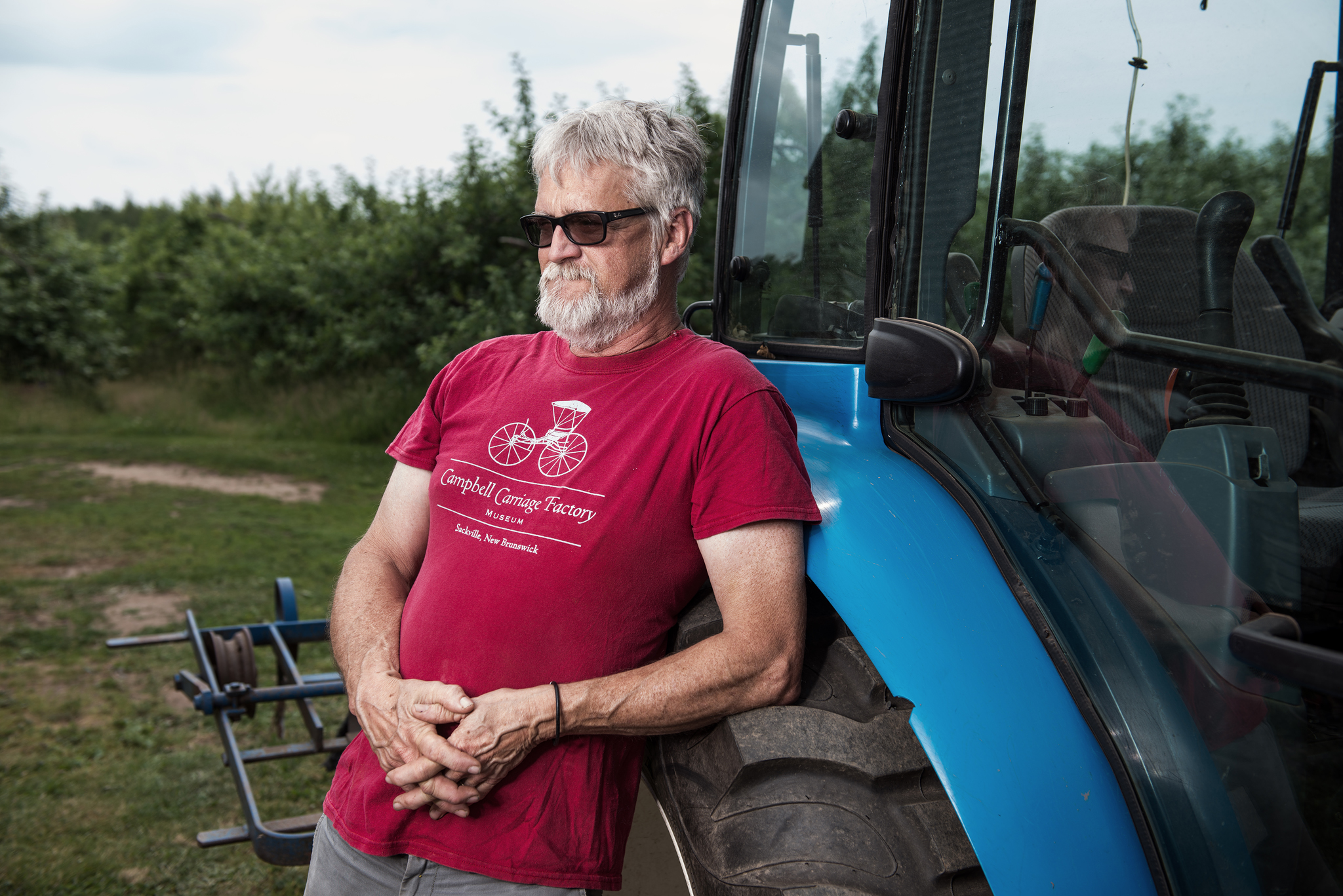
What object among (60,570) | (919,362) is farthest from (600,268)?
(60,570)

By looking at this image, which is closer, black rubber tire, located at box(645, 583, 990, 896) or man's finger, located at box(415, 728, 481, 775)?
black rubber tire, located at box(645, 583, 990, 896)

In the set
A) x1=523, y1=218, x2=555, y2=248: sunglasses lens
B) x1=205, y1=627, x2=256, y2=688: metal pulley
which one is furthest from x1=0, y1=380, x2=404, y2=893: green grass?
x1=523, y1=218, x2=555, y2=248: sunglasses lens

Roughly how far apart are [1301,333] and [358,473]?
10704 mm

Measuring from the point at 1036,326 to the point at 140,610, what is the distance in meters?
5.91

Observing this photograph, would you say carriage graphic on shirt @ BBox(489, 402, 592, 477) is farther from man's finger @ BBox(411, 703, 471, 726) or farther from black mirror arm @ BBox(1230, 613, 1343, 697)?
black mirror arm @ BBox(1230, 613, 1343, 697)

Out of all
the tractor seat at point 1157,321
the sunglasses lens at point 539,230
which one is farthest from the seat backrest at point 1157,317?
the sunglasses lens at point 539,230

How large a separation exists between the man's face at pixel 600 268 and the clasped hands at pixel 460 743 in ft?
2.35

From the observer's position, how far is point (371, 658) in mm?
1800

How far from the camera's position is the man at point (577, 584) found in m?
1.53

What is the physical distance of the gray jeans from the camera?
1.57 metres

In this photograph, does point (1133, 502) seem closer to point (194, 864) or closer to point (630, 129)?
point (630, 129)

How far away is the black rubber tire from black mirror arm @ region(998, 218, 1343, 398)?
1.95ft

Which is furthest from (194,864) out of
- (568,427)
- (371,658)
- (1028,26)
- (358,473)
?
(358,473)

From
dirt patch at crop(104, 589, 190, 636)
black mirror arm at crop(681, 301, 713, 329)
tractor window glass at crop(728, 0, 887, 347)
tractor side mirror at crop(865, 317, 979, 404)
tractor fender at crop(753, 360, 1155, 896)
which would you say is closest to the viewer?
tractor fender at crop(753, 360, 1155, 896)
